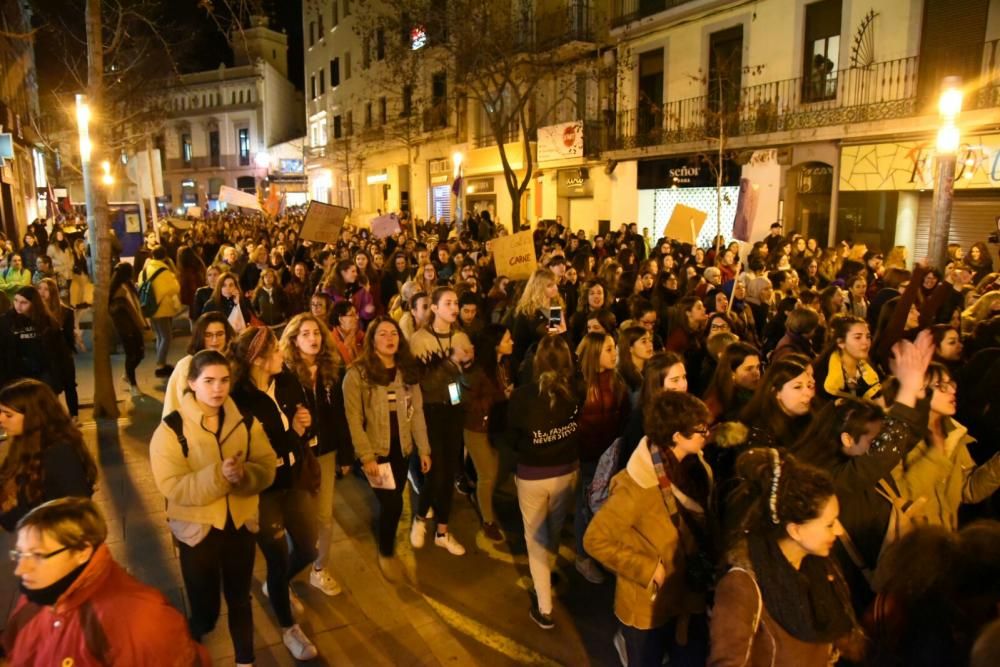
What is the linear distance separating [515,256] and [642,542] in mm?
7046

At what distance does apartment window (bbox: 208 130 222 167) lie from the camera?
67.8m

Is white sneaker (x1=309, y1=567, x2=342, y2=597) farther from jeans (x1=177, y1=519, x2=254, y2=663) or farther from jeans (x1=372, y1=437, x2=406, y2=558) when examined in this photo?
jeans (x1=177, y1=519, x2=254, y2=663)

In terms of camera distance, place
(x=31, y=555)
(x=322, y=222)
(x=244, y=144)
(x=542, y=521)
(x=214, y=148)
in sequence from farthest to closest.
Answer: (x=214, y=148) < (x=244, y=144) < (x=322, y=222) < (x=542, y=521) < (x=31, y=555)

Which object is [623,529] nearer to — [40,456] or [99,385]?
[40,456]

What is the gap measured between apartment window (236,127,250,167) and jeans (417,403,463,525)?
66636mm

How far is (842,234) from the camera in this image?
55.4 feet

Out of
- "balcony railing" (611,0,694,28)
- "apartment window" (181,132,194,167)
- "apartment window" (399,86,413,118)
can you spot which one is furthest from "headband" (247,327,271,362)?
"apartment window" (181,132,194,167)

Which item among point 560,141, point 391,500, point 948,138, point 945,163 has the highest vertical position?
point 560,141

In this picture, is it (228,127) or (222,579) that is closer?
(222,579)

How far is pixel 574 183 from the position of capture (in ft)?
80.2

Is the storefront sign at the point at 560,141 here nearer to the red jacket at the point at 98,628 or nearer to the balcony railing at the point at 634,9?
the balcony railing at the point at 634,9

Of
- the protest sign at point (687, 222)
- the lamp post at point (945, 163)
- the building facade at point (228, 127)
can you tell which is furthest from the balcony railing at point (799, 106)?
the building facade at point (228, 127)

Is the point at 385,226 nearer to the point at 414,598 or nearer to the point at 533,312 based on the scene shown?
the point at 533,312

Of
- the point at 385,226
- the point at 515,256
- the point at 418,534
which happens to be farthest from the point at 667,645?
the point at 385,226
